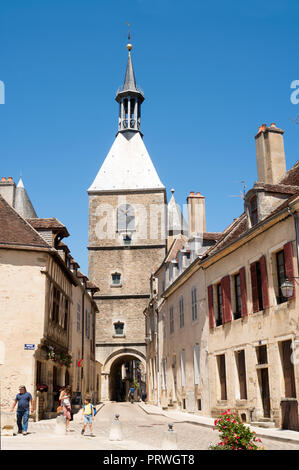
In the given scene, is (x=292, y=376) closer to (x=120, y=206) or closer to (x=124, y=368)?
(x=120, y=206)

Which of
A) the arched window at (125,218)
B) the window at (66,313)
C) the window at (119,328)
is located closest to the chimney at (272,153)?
the window at (66,313)

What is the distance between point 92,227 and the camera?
1864 inches

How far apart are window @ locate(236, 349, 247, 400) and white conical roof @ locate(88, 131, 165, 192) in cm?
3195

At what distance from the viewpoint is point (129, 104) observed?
184ft

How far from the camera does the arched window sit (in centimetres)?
4669

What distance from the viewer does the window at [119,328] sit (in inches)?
1743

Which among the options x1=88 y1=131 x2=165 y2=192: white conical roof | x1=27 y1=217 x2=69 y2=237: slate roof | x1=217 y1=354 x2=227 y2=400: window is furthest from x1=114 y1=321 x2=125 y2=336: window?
x1=217 y1=354 x2=227 y2=400: window

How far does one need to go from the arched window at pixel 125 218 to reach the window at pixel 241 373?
3051cm

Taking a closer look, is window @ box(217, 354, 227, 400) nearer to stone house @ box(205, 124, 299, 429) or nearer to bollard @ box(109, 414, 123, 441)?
stone house @ box(205, 124, 299, 429)

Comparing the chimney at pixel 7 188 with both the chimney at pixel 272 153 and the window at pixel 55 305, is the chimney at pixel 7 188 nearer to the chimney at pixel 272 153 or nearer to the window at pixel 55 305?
the window at pixel 55 305

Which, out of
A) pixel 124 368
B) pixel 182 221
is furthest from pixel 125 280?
pixel 124 368

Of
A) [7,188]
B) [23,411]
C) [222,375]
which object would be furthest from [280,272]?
[7,188]
